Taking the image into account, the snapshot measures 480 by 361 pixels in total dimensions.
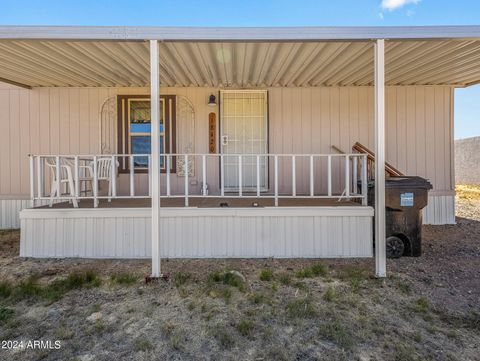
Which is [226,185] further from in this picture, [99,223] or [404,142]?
[404,142]

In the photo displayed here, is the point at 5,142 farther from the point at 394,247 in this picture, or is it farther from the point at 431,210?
the point at 431,210

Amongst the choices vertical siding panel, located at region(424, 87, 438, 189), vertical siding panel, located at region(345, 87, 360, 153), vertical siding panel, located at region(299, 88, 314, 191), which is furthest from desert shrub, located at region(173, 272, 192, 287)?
vertical siding panel, located at region(424, 87, 438, 189)

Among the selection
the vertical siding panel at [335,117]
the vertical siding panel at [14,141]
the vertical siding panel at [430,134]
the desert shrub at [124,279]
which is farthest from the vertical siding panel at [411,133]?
the vertical siding panel at [14,141]

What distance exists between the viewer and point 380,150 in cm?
317

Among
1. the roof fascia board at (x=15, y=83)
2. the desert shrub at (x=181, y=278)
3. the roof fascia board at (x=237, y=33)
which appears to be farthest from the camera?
the roof fascia board at (x=15, y=83)

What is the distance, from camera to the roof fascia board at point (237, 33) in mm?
2992

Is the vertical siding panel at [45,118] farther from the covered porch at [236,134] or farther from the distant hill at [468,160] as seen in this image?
the distant hill at [468,160]

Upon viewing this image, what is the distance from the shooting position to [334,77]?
496 centimetres

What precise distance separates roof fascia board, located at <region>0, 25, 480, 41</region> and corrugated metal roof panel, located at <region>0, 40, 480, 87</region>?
201 mm

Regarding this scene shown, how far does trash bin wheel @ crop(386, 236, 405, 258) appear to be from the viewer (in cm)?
384

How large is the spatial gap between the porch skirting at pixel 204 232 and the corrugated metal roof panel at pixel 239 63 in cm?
195

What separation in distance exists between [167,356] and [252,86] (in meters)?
4.53

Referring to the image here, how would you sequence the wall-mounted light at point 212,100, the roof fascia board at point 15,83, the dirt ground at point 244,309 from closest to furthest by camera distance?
1. the dirt ground at point 244,309
2. the roof fascia board at point 15,83
3. the wall-mounted light at point 212,100

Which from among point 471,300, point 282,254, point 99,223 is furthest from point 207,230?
point 471,300
